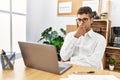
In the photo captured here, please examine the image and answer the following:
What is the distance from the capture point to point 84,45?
5.79 feet

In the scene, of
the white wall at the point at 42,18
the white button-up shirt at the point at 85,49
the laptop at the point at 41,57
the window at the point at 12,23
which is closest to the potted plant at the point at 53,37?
the white wall at the point at 42,18

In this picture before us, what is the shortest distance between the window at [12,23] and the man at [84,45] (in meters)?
1.83

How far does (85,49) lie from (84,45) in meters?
0.06

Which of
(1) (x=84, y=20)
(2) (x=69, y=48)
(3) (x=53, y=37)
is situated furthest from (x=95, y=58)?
(3) (x=53, y=37)

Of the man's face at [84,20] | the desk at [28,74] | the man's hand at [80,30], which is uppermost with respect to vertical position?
the man's face at [84,20]

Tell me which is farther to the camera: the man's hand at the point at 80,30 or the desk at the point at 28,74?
the man's hand at the point at 80,30

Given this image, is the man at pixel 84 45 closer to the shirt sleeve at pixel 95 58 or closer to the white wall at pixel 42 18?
the shirt sleeve at pixel 95 58

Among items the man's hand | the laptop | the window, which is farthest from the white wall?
Result: the laptop

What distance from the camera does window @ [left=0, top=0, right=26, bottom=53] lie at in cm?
304

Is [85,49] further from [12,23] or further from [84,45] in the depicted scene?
[12,23]

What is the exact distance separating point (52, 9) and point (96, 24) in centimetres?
121

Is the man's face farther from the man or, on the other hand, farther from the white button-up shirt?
the white button-up shirt

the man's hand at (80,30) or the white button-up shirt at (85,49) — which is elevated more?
the man's hand at (80,30)

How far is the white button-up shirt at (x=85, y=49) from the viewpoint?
1619 mm
